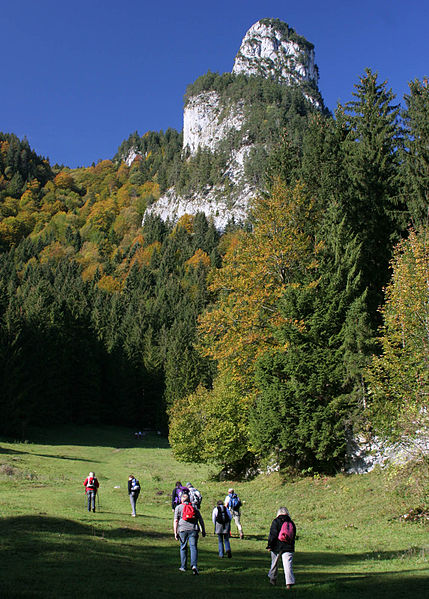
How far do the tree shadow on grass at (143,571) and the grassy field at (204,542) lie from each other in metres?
0.03

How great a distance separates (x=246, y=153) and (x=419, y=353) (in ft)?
578

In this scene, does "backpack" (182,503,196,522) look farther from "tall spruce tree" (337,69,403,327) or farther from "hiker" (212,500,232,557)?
"tall spruce tree" (337,69,403,327)

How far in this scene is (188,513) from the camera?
11.4 meters

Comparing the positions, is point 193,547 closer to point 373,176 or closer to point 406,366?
point 406,366

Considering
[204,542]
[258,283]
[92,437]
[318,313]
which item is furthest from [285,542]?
[92,437]

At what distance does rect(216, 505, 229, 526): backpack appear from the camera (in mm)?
13867

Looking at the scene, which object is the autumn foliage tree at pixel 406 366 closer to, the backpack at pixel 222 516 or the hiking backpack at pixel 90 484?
the backpack at pixel 222 516

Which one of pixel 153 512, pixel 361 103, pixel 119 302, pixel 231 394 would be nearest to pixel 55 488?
pixel 153 512

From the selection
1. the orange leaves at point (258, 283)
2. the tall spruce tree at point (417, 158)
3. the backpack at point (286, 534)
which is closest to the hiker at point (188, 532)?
the backpack at point (286, 534)

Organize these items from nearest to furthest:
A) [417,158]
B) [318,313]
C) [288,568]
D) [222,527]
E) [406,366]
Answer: [288,568]
[222,527]
[406,366]
[318,313]
[417,158]

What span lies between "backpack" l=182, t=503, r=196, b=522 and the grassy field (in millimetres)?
1294

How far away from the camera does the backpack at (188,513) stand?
37.2ft

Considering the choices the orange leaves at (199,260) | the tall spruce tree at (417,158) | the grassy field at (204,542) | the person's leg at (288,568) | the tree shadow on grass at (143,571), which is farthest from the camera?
the orange leaves at (199,260)

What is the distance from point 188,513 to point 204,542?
20.7 ft
